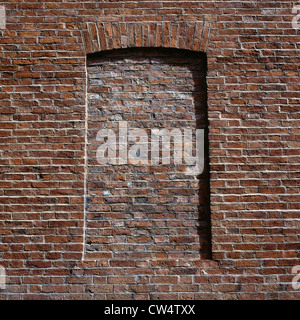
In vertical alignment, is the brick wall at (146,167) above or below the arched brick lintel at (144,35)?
below

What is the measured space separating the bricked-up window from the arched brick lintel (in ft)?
0.30

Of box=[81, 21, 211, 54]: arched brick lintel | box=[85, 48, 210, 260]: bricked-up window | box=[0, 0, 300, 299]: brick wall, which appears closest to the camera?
box=[0, 0, 300, 299]: brick wall

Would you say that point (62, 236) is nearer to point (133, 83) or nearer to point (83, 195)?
point (83, 195)

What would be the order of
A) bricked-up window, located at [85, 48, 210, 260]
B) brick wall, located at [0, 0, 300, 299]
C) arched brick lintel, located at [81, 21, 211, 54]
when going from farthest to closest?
arched brick lintel, located at [81, 21, 211, 54], bricked-up window, located at [85, 48, 210, 260], brick wall, located at [0, 0, 300, 299]

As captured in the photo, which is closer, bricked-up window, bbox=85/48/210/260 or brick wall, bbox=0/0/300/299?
brick wall, bbox=0/0/300/299

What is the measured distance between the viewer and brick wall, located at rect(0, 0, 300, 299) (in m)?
3.15

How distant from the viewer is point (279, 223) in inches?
126

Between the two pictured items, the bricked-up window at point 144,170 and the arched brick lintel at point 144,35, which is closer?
the bricked-up window at point 144,170

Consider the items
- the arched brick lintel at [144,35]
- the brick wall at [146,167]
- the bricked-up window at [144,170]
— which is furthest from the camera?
the arched brick lintel at [144,35]

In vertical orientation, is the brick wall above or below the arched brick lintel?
below

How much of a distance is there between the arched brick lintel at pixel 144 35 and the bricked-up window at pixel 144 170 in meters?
0.09

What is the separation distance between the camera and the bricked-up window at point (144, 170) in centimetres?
328

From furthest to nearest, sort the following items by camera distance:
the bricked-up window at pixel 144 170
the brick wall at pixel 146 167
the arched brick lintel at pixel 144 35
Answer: the arched brick lintel at pixel 144 35, the bricked-up window at pixel 144 170, the brick wall at pixel 146 167
